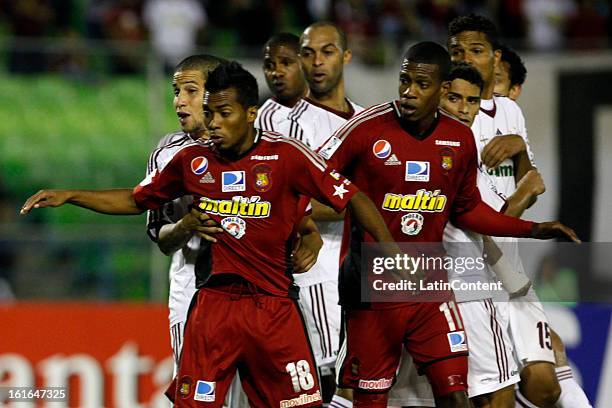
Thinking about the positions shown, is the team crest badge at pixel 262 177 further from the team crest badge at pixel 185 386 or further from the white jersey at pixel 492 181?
the white jersey at pixel 492 181

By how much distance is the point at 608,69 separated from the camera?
42.2 ft

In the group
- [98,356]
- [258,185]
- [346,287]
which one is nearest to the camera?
[258,185]

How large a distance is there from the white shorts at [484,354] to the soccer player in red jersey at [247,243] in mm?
962

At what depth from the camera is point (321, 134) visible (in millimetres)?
7422

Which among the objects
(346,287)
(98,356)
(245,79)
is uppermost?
(245,79)

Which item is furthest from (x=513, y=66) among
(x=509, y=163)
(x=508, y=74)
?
(x=509, y=163)

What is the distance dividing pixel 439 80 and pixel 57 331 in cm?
451

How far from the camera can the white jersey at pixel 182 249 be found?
6652 millimetres

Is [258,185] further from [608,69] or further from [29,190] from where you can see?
[608,69]

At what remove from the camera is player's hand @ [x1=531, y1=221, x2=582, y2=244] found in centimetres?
601

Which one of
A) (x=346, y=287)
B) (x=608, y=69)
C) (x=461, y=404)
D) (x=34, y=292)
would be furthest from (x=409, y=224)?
(x=608, y=69)

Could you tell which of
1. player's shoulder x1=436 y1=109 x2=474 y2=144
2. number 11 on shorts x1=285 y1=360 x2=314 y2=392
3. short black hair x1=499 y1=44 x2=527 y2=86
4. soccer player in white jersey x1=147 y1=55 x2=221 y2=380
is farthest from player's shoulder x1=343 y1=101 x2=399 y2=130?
short black hair x1=499 y1=44 x2=527 y2=86

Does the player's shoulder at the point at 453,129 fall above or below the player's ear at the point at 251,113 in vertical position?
below

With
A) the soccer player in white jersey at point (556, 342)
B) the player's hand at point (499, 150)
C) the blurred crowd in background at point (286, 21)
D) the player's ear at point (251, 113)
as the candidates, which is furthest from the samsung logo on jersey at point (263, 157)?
the blurred crowd in background at point (286, 21)
